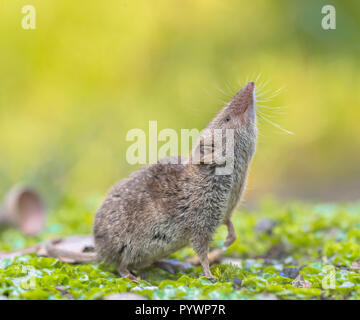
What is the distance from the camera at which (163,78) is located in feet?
42.3

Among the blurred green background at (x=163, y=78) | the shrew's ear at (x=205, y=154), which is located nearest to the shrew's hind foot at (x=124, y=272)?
the shrew's ear at (x=205, y=154)

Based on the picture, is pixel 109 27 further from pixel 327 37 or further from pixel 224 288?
pixel 224 288

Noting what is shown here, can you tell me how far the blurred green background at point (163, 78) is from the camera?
39.5 feet

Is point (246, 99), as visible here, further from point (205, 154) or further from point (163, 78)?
point (163, 78)

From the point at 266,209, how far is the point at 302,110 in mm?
5015

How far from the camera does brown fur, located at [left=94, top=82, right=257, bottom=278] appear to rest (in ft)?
14.7

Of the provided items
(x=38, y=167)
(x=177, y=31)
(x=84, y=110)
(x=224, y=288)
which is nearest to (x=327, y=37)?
(x=177, y=31)

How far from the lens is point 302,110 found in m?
12.3

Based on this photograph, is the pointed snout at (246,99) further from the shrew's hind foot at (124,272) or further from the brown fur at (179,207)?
the shrew's hind foot at (124,272)

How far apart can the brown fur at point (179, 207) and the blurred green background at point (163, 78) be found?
23.5 feet

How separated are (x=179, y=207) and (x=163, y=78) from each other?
8811mm

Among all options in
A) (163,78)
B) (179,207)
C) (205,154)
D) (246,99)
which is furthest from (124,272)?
(163,78)

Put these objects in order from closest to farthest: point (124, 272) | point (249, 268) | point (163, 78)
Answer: point (124, 272) → point (249, 268) → point (163, 78)

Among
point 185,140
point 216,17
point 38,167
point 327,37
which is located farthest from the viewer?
point 216,17
